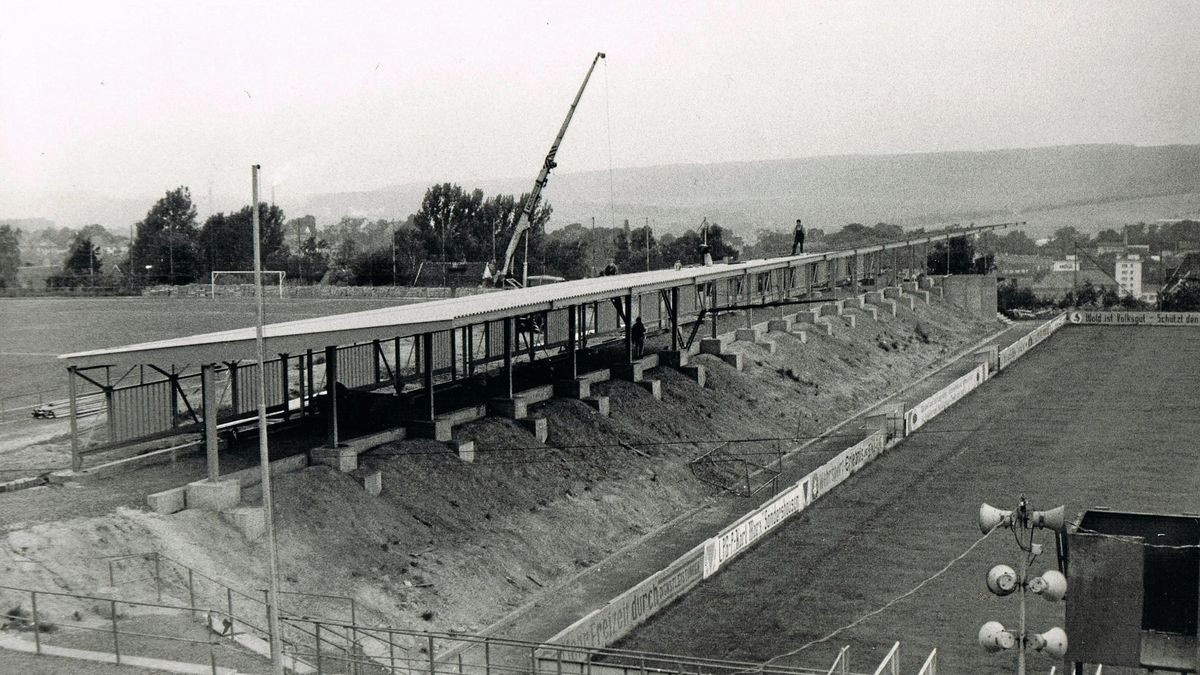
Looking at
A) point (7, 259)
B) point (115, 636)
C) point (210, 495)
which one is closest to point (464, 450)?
point (210, 495)

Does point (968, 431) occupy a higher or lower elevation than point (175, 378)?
lower

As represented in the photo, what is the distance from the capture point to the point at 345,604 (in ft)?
84.3

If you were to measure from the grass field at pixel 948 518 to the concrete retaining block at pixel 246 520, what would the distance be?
29.8 feet

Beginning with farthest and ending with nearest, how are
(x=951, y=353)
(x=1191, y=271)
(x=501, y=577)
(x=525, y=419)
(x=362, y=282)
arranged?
(x=1191, y=271) < (x=362, y=282) < (x=951, y=353) < (x=525, y=419) < (x=501, y=577)

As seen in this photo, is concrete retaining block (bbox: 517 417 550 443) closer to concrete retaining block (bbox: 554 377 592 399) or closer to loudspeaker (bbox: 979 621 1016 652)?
concrete retaining block (bbox: 554 377 592 399)

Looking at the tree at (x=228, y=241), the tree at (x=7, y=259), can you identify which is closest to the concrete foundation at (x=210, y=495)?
the tree at (x=7, y=259)

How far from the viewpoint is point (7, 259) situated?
321 ft

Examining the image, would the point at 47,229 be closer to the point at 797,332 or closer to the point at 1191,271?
the point at 797,332

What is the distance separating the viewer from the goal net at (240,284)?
312 ft

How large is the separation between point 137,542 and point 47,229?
127960mm

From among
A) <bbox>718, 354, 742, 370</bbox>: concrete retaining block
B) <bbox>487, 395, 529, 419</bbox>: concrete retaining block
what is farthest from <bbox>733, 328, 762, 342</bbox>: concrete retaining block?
<bbox>487, 395, 529, 419</bbox>: concrete retaining block

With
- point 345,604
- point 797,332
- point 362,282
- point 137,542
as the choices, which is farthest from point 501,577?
point 362,282

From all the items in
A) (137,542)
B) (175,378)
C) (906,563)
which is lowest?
(906,563)

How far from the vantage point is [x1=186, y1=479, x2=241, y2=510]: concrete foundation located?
26.6 meters
